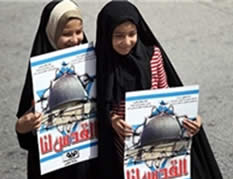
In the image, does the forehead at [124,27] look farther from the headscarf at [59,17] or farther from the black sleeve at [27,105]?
the black sleeve at [27,105]

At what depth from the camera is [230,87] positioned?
21.0ft

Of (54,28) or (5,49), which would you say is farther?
(5,49)

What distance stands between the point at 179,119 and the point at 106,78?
423 mm

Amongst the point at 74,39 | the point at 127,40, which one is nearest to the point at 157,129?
the point at 127,40

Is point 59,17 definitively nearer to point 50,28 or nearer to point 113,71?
point 50,28

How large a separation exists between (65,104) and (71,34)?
A: 1.15 ft

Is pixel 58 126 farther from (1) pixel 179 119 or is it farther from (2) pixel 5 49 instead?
(2) pixel 5 49

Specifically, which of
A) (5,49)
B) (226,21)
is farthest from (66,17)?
(226,21)

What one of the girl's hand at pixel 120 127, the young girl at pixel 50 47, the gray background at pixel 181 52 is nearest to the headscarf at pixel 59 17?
the young girl at pixel 50 47

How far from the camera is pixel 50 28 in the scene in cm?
325

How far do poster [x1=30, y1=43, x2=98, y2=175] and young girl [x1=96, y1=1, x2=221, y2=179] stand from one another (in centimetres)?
6

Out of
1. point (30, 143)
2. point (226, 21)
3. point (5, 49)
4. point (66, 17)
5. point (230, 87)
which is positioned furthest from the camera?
point (226, 21)

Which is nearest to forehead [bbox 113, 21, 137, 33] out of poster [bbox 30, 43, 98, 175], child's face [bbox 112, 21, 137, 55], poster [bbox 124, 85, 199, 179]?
child's face [bbox 112, 21, 137, 55]

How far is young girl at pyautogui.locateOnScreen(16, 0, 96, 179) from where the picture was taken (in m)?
3.17
